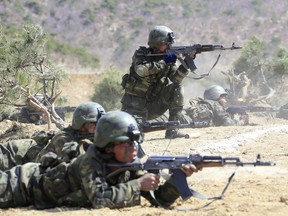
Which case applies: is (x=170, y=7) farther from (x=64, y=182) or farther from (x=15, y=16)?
(x=64, y=182)

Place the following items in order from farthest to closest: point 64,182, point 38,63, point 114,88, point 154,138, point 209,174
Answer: point 114,88 < point 38,63 < point 154,138 < point 209,174 < point 64,182

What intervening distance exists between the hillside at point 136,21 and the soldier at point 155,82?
93.1ft

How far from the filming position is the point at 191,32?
44.0 meters

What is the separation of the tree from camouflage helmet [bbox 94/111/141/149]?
21.6 ft

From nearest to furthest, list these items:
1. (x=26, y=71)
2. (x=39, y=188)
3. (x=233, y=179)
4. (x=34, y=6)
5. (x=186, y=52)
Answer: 1. (x=39, y=188)
2. (x=233, y=179)
3. (x=186, y=52)
4. (x=26, y=71)
5. (x=34, y=6)

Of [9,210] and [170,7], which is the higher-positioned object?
[170,7]

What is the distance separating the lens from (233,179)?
7.51 m

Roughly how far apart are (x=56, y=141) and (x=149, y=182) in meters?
1.76

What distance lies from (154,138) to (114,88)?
28.1ft

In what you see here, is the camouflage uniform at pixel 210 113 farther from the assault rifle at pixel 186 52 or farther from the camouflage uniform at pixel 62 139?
the camouflage uniform at pixel 62 139

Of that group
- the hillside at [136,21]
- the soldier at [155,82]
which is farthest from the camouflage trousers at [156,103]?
the hillside at [136,21]

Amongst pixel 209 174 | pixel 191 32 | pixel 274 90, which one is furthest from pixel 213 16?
pixel 209 174

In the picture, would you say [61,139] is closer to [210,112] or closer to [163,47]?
[163,47]

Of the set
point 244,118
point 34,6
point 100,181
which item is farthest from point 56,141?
point 34,6
